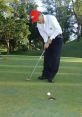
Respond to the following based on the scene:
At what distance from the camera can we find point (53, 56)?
12375mm

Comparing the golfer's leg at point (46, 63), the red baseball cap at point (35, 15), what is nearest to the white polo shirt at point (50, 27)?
the red baseball cap at point (35, 15)

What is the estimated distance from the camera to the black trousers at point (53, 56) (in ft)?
40.4

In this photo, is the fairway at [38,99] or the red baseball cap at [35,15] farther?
the red baseball cap at [35,15]

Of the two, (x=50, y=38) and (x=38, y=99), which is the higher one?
(x=50, y=38)

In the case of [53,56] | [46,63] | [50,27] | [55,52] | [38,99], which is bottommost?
[46,63]

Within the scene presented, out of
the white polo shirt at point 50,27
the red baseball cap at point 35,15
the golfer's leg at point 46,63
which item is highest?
→ the red baseball cap at point 35,15

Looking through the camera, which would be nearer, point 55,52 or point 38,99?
point 38,99

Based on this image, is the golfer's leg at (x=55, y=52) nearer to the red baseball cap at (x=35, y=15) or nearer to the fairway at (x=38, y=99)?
the fairway at (x=38, y=99)

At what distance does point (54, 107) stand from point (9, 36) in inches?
2852

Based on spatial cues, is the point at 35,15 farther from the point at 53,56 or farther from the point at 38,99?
the point at 38,99

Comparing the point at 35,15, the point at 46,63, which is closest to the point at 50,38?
the point at 35,15

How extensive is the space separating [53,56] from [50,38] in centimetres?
63

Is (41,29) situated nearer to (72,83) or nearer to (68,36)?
(72,83)

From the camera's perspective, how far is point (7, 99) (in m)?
9.19
